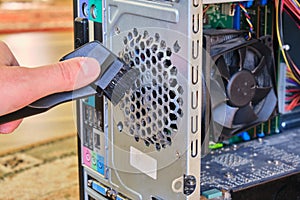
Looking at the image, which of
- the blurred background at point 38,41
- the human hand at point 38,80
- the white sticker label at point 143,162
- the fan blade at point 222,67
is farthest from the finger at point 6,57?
the blurred background at point 38,41

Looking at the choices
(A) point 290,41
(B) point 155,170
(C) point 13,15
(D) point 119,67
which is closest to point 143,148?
(B) point 155,170

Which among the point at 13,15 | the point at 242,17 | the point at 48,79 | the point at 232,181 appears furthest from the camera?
the point at 13,15

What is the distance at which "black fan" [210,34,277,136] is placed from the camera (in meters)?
1.02

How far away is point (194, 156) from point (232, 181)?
0.67ft

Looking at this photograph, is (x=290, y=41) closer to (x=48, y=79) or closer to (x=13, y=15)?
(x=48, y=79)

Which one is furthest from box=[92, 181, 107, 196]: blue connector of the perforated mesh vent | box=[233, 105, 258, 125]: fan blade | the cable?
the cable

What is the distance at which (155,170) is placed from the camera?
92 cm

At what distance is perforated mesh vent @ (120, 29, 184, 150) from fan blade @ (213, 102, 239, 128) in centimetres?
16

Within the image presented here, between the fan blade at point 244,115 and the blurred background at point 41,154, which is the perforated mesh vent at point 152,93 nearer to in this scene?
the fan blade at point 244,115

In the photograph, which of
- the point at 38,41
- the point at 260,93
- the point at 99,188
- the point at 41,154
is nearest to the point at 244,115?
the point at 260,93

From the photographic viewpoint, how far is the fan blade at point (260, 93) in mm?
→ 1107

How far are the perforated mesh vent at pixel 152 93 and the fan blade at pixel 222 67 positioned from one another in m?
0.17

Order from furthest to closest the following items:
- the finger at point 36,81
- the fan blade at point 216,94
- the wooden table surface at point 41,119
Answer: the wooden table surface at point 41,119 < the fan blade at point 216,94 < the finger at point 36,81

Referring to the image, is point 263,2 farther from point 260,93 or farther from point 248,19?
point 260,93
